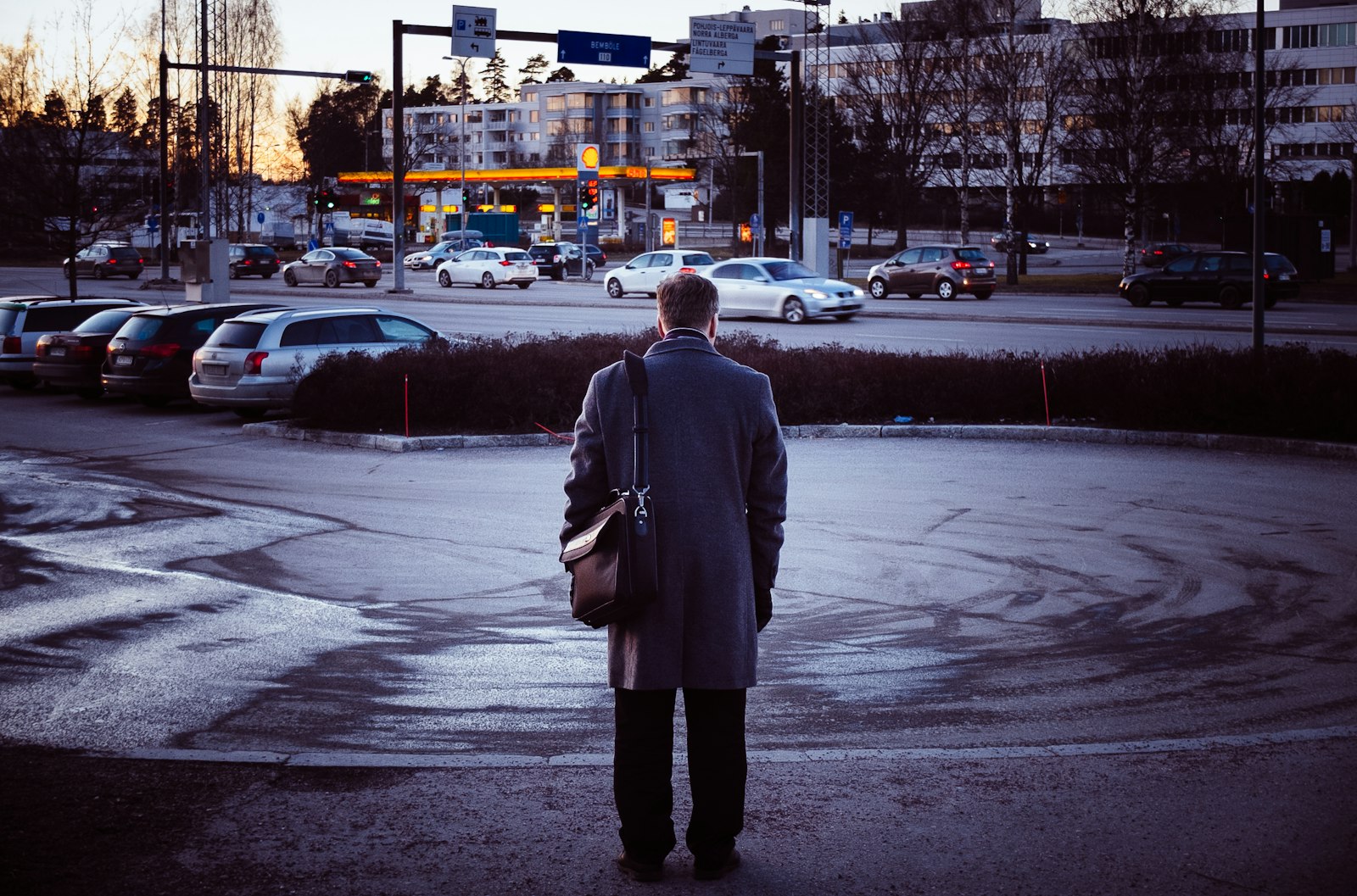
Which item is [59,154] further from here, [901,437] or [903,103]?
[903,103]

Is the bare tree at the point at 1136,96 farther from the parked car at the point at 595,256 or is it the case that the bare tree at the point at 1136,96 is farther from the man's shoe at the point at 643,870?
the man's shoe at the point at 643,870

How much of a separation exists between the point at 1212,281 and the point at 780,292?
13070 mm

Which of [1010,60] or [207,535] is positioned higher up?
[1010,60]

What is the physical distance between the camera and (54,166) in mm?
34000

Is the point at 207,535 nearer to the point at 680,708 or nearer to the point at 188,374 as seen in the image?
the point at 680,708

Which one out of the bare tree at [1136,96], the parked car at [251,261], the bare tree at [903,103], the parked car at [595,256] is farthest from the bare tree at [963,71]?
the parked car at [251,261]

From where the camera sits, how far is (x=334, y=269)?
Answer: 5562cm

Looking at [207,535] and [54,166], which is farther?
[54,166]

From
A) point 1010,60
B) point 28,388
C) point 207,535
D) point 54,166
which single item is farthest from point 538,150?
point 207,535

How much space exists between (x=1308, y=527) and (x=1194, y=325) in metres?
21.8

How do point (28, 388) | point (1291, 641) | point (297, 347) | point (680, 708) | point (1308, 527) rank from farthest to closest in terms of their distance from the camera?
point (28, 388), point (297, 347), point (1308, 527), point (1291, 641), point (680, 708)

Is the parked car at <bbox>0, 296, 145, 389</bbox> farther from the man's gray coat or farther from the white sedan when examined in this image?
the white sedan

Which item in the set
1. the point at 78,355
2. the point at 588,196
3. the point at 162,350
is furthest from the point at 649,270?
the point at 162,350

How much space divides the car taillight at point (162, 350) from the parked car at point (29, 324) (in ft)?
13.8
